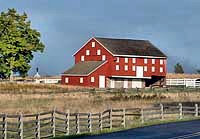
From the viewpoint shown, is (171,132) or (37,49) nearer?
(171,132)

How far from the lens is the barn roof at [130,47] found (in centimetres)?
10494

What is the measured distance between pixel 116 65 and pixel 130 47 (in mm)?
5630

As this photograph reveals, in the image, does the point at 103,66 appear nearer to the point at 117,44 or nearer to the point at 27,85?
the point at 117,44

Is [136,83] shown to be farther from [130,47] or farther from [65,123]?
[65,123]

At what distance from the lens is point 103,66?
338 feet

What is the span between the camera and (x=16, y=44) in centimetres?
9856

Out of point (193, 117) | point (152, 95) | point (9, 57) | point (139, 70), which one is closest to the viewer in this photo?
point (193, 117)

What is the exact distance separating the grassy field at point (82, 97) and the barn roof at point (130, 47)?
16.6 metres

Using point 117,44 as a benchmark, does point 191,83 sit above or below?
below

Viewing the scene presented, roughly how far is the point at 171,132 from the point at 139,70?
7438 cm

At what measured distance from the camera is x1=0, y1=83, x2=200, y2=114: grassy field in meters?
62.8

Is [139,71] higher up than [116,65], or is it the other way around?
[116,65]

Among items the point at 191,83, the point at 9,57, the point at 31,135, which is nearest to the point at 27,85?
the point at 9,57

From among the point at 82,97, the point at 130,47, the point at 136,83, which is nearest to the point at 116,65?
the point at 130,47
